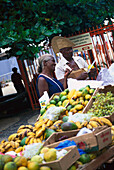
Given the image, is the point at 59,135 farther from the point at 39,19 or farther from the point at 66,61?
the point at 39,19

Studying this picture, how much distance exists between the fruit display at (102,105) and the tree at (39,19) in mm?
2966

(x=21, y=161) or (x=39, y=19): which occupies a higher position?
(x=39, y=19)

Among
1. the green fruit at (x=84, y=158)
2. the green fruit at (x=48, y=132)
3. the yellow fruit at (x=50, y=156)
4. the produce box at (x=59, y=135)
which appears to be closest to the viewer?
the yellow fruit at (x=50, y=156)

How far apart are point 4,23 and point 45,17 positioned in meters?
1.36

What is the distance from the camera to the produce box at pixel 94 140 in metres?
2.60

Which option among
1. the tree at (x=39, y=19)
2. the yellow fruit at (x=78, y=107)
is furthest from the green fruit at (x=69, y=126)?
the tree at (x=39, y=19)

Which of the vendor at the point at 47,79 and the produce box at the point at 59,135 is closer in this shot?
the produce box at the point at 59,135

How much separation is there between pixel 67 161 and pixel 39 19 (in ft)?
16.8

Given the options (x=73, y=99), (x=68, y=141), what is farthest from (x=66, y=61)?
(x=68, y=141)

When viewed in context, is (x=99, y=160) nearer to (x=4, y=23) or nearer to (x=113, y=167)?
(x=113, y=167)

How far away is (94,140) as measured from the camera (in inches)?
102

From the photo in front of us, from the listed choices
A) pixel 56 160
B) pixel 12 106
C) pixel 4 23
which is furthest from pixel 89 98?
pixel 12 106

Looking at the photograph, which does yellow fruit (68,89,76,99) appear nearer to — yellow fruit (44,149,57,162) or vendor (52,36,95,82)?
vendor (52,36,95,82)

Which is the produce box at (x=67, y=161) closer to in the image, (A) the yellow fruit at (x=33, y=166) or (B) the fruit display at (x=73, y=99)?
(A) the yellow fruit at (x=33, y=166)
